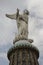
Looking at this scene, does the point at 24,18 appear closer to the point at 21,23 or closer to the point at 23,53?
the point at 21,23

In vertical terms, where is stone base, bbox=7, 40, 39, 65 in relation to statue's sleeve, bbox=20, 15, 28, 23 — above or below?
below

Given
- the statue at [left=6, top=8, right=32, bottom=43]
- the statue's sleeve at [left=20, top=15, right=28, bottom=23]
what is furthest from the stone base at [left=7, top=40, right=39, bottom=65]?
the statue's sleeve at [left=20, top=15, right=28, bottom=23]

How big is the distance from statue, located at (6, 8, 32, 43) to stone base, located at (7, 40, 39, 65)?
1383 millimetres

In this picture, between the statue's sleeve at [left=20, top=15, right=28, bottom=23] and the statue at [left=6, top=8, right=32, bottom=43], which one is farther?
the statue's sleeve at [left=20, top=15, right=28, bottom=23]

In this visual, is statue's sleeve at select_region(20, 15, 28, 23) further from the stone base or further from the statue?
the stone base

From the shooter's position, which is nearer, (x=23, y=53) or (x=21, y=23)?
(x=23, y=53)

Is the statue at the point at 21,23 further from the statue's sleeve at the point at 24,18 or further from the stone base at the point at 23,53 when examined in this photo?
the stone base at the point at 23,53

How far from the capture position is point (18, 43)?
23578mm

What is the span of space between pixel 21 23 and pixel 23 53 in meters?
4.00

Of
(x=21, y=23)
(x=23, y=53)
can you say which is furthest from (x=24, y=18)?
(x=23, y=53)

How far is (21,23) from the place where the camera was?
1038 inches

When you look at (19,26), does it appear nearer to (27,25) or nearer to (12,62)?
(27,25)

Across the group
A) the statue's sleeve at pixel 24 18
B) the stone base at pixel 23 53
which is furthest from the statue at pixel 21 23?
the stone base at pixel 23 53

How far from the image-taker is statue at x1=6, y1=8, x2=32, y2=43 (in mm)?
25273
